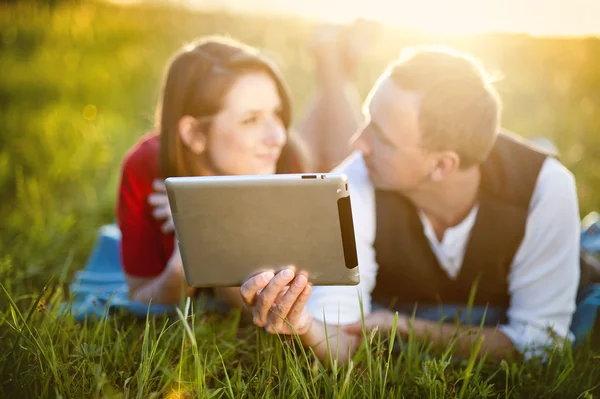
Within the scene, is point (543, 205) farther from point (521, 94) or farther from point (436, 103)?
point (521, 94)

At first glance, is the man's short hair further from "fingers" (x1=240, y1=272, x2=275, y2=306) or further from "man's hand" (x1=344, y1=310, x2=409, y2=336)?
"fingers" (x1=240, y1=272, x2=275, y2=306)

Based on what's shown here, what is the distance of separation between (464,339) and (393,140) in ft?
2.88

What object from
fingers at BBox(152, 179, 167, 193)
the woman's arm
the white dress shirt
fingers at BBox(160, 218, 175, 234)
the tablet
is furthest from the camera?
fingers at BBox(152, 179, 167, 193)

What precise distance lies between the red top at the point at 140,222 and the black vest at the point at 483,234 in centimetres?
116

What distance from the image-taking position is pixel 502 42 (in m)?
7.62

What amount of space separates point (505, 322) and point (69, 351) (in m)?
2.04

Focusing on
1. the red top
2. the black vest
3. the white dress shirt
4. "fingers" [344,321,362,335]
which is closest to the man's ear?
the black vest

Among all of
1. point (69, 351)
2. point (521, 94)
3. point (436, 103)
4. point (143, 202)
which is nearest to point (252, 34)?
point (521, 94)

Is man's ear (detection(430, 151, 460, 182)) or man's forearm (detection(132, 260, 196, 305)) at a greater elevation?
man's ear (detection(430, 151, 460, 182))

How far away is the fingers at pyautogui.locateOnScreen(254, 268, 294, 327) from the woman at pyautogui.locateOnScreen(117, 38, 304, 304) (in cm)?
87

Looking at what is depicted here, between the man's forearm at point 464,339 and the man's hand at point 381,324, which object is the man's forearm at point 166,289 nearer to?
the man's hand at point 381,324

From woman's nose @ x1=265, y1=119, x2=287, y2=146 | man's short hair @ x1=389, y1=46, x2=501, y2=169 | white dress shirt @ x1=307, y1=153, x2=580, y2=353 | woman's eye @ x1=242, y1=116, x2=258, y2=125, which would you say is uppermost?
man's short hair @ x1=389, y1=46, x2=501, y2=169

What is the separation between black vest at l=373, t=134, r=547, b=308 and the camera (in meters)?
2.76

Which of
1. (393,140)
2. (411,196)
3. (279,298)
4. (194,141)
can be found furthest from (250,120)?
(279,298)
